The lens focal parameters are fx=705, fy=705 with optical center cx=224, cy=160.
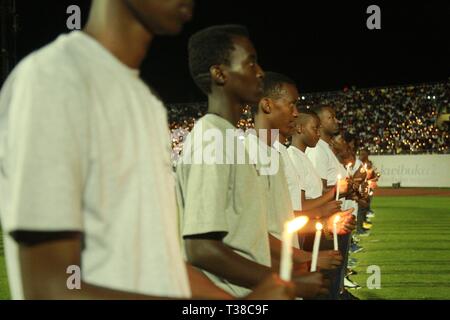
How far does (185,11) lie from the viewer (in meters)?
1.96

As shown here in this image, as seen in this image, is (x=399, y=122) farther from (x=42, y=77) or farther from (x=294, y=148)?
(x=42, y=77)

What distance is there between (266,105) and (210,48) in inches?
73.8

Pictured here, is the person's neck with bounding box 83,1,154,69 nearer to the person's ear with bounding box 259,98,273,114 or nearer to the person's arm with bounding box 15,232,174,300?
the person's arm with bounding box 15,232,174,300

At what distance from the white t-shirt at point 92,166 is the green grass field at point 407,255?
24.5ft

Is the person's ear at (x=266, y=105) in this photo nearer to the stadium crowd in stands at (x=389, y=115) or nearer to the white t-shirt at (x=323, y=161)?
the white t-shirt at (x=323, y=161)

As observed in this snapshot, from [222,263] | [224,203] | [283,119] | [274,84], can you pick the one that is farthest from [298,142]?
[222,263]

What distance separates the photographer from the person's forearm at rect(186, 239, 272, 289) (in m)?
2.68

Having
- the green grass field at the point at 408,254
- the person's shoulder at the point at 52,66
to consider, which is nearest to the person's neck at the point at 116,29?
the person's shoulder at the point at 52,66

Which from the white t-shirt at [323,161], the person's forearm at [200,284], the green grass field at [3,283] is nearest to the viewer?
the person's forearm at [200,284]

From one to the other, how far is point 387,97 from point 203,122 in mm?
47532

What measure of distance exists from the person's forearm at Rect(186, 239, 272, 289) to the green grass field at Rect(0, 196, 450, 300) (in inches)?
256

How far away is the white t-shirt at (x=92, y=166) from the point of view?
1.42m

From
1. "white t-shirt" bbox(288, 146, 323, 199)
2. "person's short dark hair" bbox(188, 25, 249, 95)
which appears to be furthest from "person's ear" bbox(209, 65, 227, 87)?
"white t-shirt" bbox(288, 146, 323, 199)
